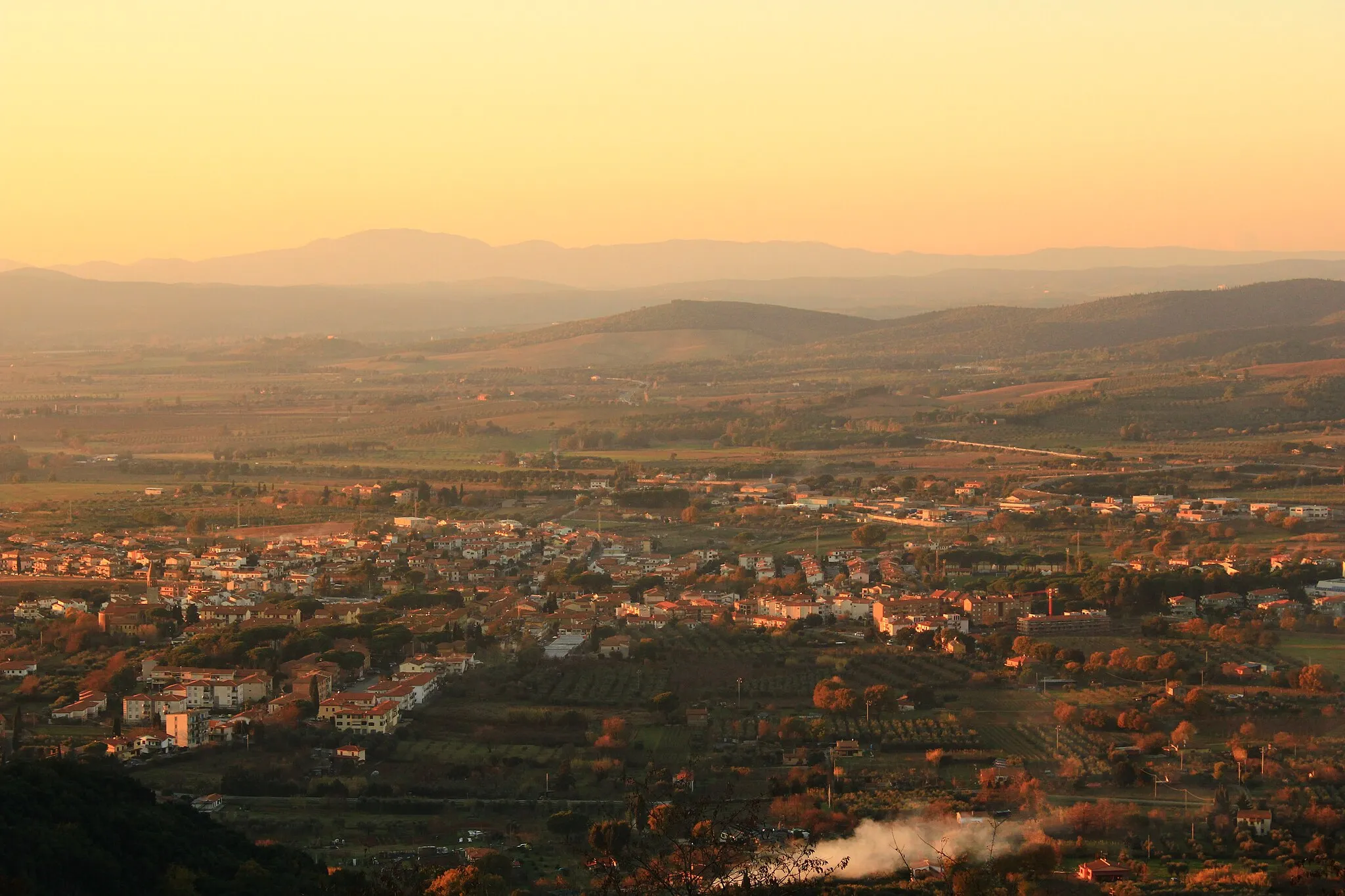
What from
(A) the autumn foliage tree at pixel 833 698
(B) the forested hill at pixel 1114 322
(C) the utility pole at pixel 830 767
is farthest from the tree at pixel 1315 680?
(B) the forested hill at pixel 1114 322

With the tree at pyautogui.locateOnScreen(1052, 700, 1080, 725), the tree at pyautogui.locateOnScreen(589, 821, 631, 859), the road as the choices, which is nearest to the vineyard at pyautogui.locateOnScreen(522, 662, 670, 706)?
the tree at pyautogui.locateOnScreen(1052, 700, 1080, 725)

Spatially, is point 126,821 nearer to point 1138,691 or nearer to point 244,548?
point 1138,691

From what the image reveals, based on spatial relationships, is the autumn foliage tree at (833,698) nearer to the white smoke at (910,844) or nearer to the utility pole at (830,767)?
the utility pole at (830,767)

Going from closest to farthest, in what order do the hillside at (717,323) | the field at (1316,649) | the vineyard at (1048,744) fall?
the vineyard at (1048,744) < the field at (1316,649) < the hillside at (717,323)

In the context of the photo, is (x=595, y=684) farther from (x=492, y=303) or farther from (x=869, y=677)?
(x=492, y=303)

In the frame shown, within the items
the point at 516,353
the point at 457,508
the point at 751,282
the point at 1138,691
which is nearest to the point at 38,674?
the point at 1138,691

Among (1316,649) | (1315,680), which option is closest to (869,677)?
(1315,680)
